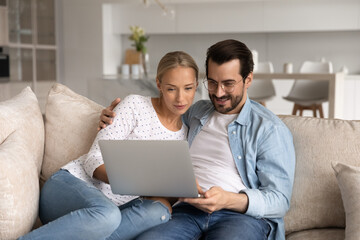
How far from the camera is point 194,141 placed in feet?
6.66

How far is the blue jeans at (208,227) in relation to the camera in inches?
66.3

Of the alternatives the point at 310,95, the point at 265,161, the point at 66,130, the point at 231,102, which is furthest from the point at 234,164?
the point at 310,95

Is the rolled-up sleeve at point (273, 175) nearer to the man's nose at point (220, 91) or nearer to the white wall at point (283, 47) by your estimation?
the man's nose at point (220, 91)

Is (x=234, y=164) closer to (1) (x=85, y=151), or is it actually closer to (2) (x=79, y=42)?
(1) (x=85, y=151)

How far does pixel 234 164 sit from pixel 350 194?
424 millimetres

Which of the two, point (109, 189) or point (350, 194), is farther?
point (109, 189)

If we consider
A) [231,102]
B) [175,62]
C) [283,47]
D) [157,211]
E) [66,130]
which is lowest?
[157,211]

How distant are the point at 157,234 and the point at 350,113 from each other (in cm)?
502

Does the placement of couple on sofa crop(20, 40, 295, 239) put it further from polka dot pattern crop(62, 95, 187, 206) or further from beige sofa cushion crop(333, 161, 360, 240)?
beige sofa cushion crop(333, 161, 360, 240)

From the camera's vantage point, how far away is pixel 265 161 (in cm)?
185

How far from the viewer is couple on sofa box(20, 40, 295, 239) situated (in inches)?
66.9

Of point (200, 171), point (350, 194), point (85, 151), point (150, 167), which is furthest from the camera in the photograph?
point (85, 151)

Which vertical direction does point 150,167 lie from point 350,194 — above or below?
above

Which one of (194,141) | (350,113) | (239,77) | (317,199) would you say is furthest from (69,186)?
(350,113)
